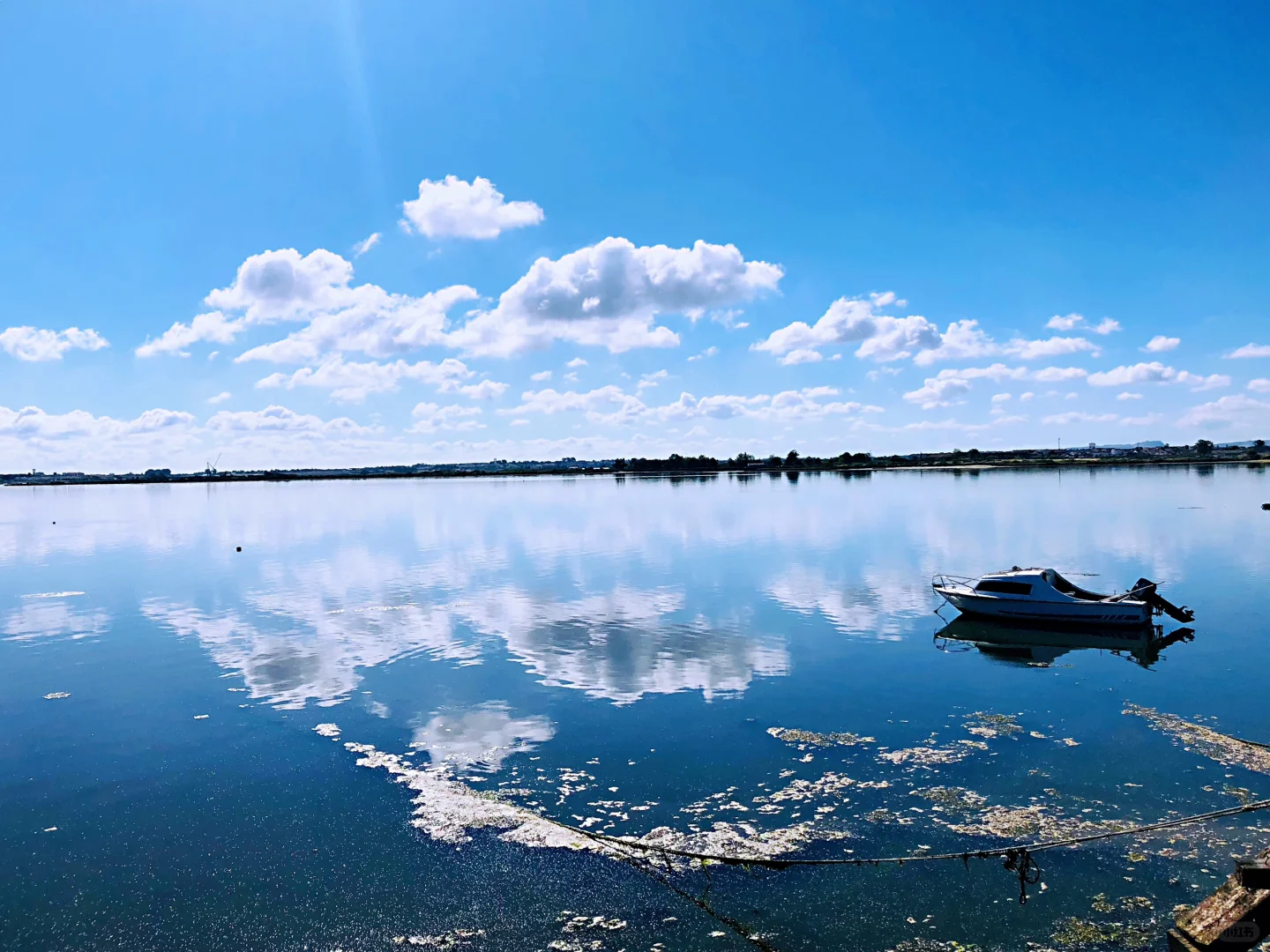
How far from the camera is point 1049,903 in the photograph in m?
14.4

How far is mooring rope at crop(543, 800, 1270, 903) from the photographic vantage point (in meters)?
15.2

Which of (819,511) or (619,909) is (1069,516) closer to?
(819,511)

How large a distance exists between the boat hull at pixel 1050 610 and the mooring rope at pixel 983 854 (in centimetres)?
2469

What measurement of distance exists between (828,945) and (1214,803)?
11.7 metres

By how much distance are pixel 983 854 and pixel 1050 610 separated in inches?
1195

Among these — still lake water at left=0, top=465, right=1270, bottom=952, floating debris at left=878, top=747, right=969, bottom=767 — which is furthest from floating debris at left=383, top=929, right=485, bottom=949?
floating debris at left=878, top=747, right=969, bottom=767

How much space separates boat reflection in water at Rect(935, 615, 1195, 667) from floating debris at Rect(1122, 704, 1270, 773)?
8865mm

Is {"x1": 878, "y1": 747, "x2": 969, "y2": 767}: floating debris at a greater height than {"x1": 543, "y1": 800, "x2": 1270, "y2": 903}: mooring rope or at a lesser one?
lesser

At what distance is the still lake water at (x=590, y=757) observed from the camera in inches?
571

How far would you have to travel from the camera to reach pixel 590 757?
2205 centimetres

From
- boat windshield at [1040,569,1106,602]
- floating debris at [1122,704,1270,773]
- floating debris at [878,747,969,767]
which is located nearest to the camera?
floating debris at [1122,704,1270,773]

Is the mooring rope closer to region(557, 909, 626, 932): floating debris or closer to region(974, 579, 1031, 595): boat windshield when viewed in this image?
region(557, 909, 626, 932): floating debris

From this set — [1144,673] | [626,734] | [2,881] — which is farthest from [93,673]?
[1144,673]

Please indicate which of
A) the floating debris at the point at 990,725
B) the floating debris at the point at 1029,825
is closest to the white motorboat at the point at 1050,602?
the floating debris at the point at 990,725
